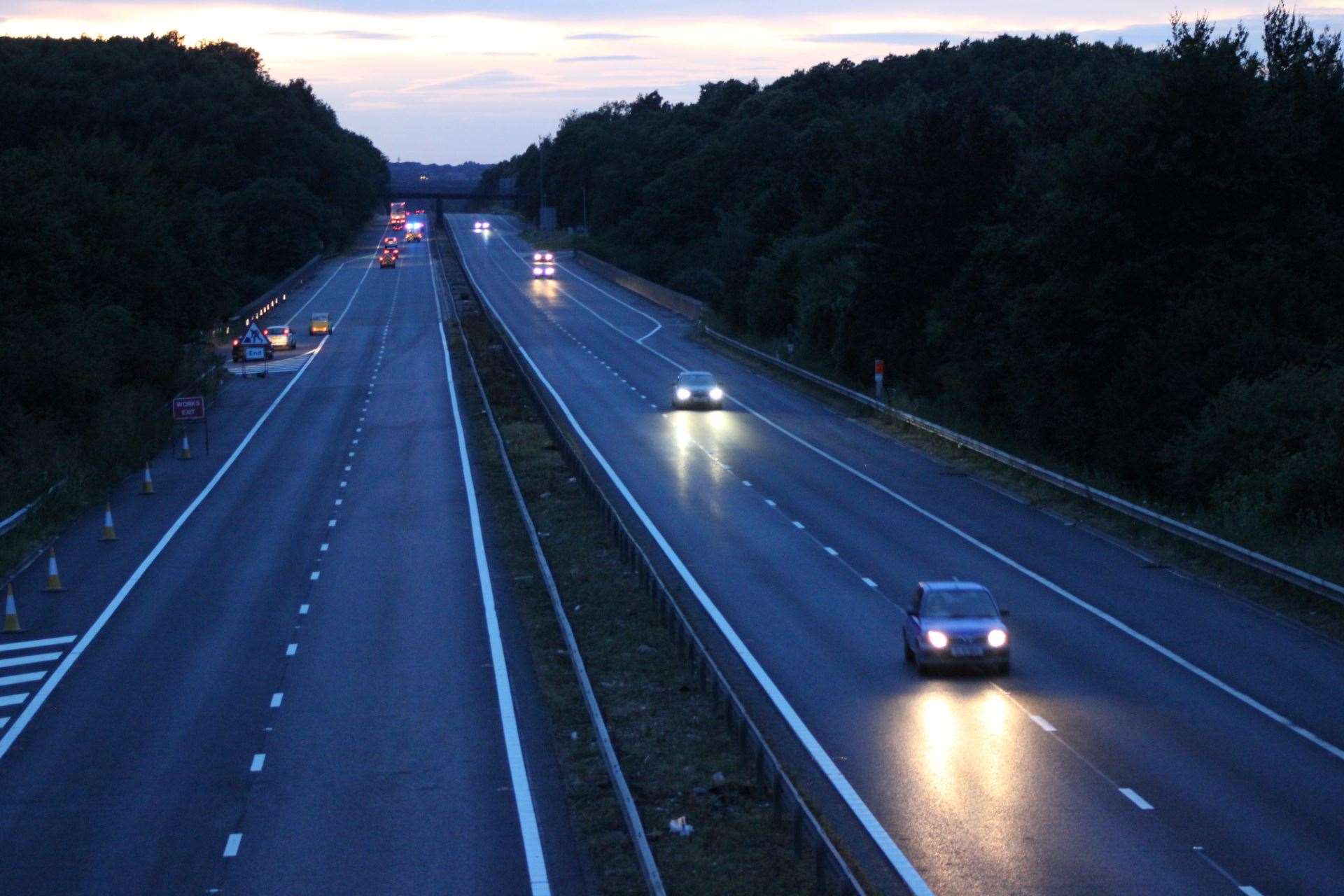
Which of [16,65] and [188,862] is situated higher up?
[16,65]

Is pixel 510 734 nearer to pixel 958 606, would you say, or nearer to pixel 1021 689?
pixel 958 606

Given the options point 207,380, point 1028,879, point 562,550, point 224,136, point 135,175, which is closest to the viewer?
point 1028,879

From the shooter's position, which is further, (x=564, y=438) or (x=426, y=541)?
(x=564, y=438)

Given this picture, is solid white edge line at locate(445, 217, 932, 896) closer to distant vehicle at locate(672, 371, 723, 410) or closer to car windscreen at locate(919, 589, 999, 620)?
car windscreen at locate(919, 589, 999, 620)

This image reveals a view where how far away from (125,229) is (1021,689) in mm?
55947

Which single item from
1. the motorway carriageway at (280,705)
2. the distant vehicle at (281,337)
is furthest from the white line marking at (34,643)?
the distant vehicle at (281,337)

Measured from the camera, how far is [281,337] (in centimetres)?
7481

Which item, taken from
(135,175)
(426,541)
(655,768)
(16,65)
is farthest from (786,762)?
(16,65)

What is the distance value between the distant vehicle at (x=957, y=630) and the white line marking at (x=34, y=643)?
41.4 ft

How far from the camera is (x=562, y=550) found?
29219 mm

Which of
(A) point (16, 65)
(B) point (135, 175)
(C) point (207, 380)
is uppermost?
(A) point (16, 65)

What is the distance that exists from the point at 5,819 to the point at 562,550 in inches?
593

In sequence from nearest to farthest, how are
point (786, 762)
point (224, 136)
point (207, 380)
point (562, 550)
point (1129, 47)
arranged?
point (786, 762) < point (562, 550) < point (207, 380) < point (1129, 47) < point (224, 136)

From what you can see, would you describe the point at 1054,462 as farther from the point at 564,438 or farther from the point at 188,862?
the point at 188,862
